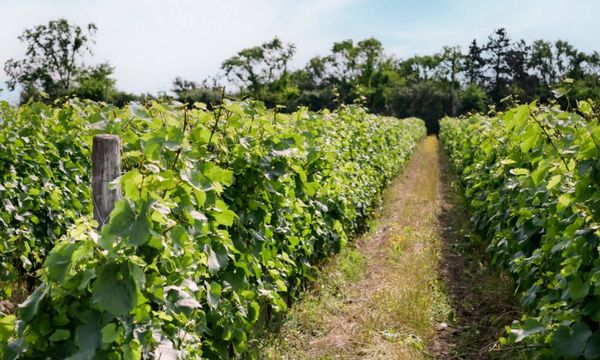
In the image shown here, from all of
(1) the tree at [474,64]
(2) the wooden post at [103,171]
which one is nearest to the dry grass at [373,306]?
(2) the wooden post at [103,171]

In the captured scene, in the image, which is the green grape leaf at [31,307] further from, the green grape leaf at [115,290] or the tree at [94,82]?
the tree at [94,82]

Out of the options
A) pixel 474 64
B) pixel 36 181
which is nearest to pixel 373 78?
pixel 474 64

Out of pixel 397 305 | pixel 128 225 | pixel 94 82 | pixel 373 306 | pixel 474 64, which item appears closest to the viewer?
pixel 128 225

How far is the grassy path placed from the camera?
14.6ft

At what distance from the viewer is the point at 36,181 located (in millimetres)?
5945

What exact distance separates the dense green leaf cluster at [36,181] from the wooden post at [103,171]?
11.6 feet

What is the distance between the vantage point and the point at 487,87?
75625 mm

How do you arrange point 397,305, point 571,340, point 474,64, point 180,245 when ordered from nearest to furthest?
1. point 180,245
2. point 571,340
3. point 397,305
4. point 474,64

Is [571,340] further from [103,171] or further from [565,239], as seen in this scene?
[103,171]

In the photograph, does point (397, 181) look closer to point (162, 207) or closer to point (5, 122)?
point (5, 122)

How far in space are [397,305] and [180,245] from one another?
3.30 m

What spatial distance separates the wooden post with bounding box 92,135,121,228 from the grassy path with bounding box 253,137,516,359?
83.4 inches

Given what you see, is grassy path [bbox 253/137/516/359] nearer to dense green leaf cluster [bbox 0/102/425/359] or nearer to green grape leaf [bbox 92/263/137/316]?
→ dense green leaf cluster [bbox 0/102/425/359]

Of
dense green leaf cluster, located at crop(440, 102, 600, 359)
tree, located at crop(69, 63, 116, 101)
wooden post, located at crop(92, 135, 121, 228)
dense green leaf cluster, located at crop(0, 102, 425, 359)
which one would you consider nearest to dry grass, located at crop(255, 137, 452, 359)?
dense green leaf cluster, located at crop(0, 102, 425, 359)
